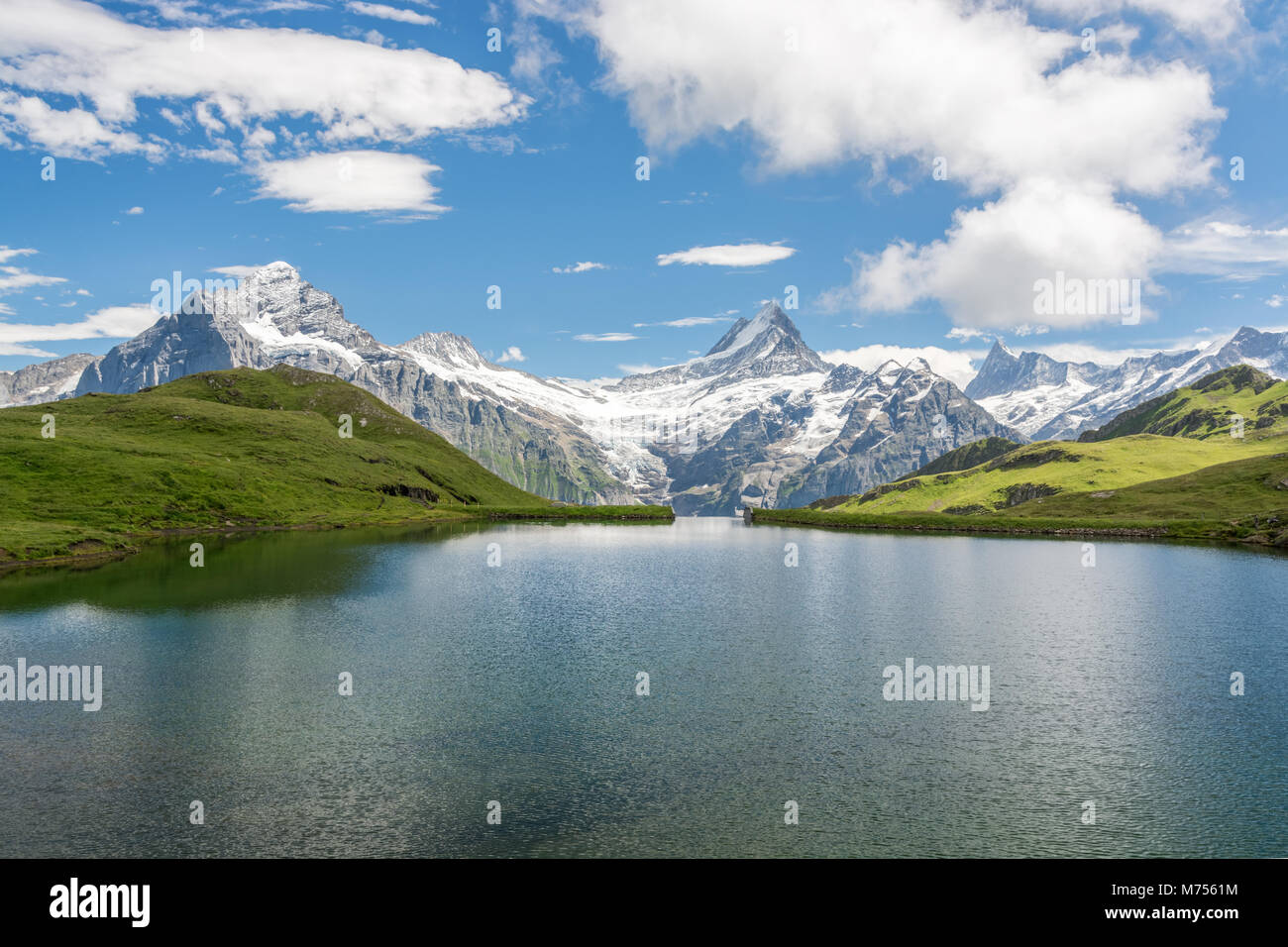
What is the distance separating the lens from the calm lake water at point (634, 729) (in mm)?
33062

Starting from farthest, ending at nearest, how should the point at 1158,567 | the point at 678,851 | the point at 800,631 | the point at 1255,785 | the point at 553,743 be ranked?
the point at 1158,567, the point at 800,631, the point at 553,743, the point at 1255,785, the point at 678,851

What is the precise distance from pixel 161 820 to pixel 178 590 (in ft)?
250

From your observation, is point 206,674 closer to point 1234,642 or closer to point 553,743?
point 553,743

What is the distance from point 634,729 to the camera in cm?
4616

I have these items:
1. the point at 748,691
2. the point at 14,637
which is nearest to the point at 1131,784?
the point at 748,691

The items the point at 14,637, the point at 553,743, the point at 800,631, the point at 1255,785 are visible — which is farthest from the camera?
the point at 800,631

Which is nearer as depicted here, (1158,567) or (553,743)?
(553,743)

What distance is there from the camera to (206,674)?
5706 cm

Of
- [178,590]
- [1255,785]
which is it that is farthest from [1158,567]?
[178,590]

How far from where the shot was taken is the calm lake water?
33062mm
